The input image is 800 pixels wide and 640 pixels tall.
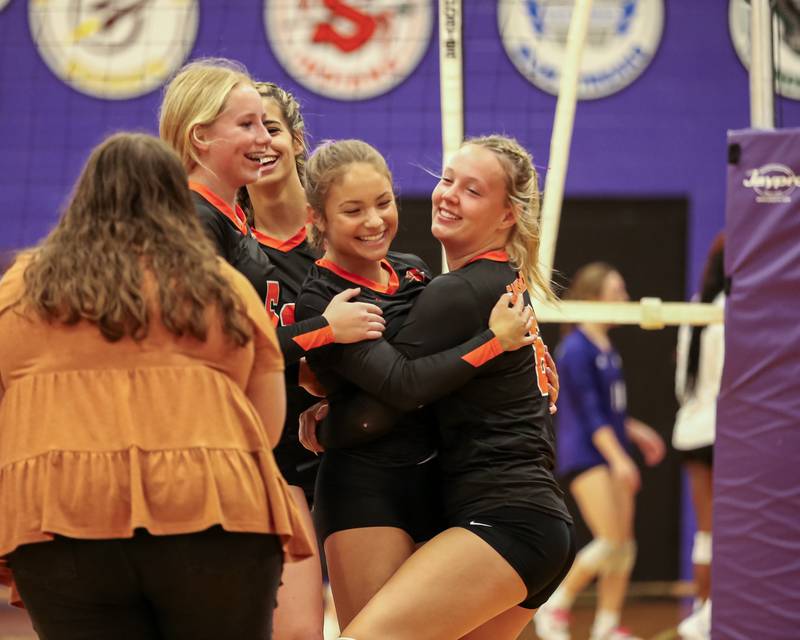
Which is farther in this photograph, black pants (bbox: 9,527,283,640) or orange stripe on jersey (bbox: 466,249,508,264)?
orange stripe on jersey (bbox: 466,249,508,264)

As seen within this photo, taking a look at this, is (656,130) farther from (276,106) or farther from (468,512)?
(468,512)

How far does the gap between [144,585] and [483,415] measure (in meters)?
0.95

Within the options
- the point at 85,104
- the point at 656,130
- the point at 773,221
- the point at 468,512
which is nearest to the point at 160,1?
the point at 85,104

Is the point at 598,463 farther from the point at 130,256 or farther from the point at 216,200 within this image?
the point at 130,256

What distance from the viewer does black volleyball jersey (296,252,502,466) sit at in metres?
2.83

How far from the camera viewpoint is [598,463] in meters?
7.50

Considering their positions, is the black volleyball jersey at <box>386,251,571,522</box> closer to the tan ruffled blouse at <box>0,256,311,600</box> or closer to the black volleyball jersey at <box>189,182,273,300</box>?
the black volleyball jersey at <box>189,182,273,300</box>

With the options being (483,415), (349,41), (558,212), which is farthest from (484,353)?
(349,41)

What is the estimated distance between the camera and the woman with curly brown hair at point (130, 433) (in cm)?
229

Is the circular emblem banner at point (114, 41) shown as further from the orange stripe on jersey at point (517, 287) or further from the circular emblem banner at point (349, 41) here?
the orange stripe on jersey at point (517, 287)

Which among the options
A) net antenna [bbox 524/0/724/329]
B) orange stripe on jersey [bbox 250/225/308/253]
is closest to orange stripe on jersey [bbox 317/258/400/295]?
orange stripe on jersey [bbox 250/225/308/253]

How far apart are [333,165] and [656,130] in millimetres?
6264

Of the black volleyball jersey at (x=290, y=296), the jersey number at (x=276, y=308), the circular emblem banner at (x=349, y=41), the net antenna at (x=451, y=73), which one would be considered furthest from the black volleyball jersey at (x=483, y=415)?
the circular emblem banner at (x=349, y=41)

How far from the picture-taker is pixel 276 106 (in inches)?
142
